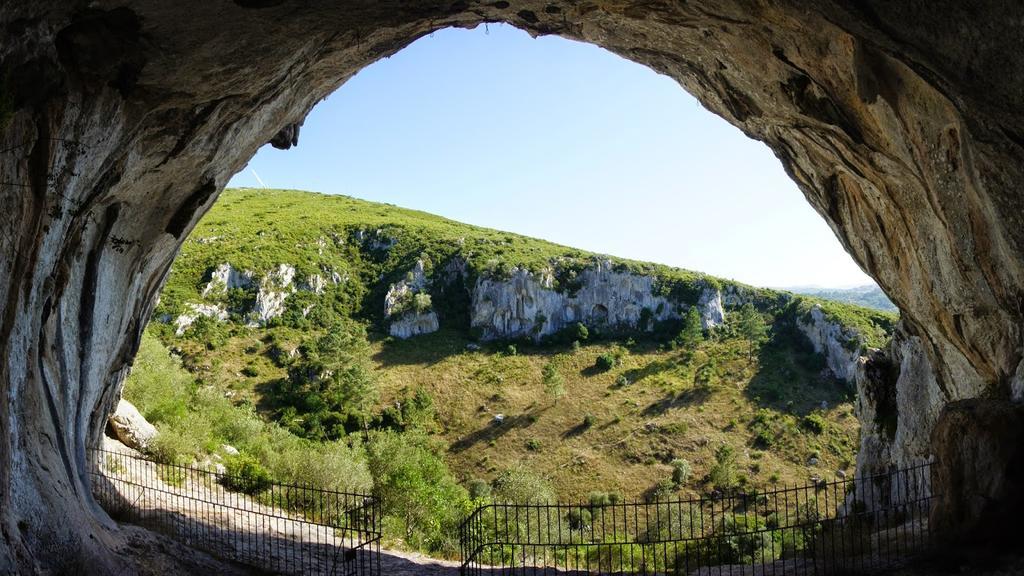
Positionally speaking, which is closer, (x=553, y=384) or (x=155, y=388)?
(x=155, y=388)

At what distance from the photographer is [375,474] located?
3394cm

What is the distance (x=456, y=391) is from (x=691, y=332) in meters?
32.6

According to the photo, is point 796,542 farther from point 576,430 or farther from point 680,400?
point 680,400

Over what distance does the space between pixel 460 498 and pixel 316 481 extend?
34.6ft

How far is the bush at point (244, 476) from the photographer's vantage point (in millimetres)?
20859

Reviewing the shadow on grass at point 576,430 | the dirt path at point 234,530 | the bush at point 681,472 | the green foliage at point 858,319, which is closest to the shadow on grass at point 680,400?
the shadow on grass at point 576,430

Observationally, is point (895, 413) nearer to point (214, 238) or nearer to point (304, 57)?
point (304, 57)

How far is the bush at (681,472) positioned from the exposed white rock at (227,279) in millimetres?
55692

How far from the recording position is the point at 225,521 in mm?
16109

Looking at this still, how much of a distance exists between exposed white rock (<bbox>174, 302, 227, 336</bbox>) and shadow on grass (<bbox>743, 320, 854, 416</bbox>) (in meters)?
59.4

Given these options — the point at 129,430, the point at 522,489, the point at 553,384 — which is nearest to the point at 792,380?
the point at 553,384

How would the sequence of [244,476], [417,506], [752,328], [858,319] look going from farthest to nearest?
[858,319]
[752,328]
[417,506]
[244,476]

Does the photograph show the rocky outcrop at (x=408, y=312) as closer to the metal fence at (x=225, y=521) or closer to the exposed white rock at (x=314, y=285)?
the exposed white rock at (x=314, y=285)

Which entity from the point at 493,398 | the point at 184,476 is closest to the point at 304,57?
the point at 184,476
